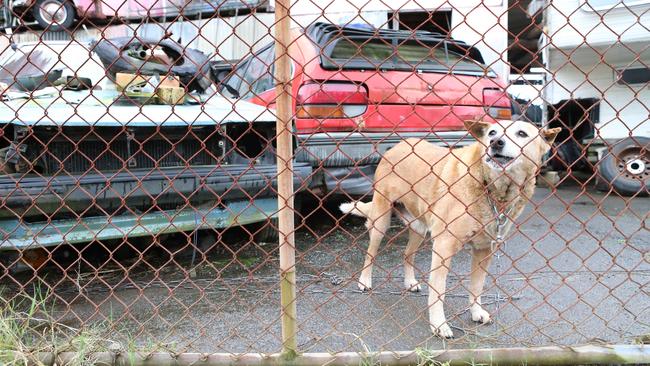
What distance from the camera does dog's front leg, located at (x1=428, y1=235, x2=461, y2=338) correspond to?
2707 mm

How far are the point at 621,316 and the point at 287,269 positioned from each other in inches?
84.1

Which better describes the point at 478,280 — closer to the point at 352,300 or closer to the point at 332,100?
the point at 352,300

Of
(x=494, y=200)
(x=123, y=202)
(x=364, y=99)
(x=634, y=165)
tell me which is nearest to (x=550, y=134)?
(x=494, y=200)

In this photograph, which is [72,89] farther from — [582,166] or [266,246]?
[582,166]

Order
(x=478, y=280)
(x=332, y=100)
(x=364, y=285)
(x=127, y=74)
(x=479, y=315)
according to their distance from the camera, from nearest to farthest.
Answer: (x=479, y=315) → (x=478, y=280) → (x=364, y=285) → (x=127, y=74) → (x=332, y=100)

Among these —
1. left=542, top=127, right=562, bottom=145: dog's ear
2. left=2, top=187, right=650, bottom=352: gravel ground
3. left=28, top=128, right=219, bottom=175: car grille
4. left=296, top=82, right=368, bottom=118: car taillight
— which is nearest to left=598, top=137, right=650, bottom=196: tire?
left=2, top=187, right=650, bottom=352: gravel ground

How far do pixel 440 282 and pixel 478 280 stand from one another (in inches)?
15.0

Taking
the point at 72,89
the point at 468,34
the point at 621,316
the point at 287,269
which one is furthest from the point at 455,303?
the point at 468,34

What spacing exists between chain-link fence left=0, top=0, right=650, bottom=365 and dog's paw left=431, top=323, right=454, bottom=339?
12 millimetres

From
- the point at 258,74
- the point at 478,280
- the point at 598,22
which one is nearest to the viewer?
the point at 478,280

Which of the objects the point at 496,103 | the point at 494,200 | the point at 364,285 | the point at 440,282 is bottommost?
the point at 364,285

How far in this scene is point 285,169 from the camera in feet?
6.56

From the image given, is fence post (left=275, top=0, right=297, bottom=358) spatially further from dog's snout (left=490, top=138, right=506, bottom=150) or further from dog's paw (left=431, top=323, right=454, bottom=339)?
dog's snout (left=490, top=138, right=506, bottom=150)

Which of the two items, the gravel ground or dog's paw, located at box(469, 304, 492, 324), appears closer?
the gravel ground
